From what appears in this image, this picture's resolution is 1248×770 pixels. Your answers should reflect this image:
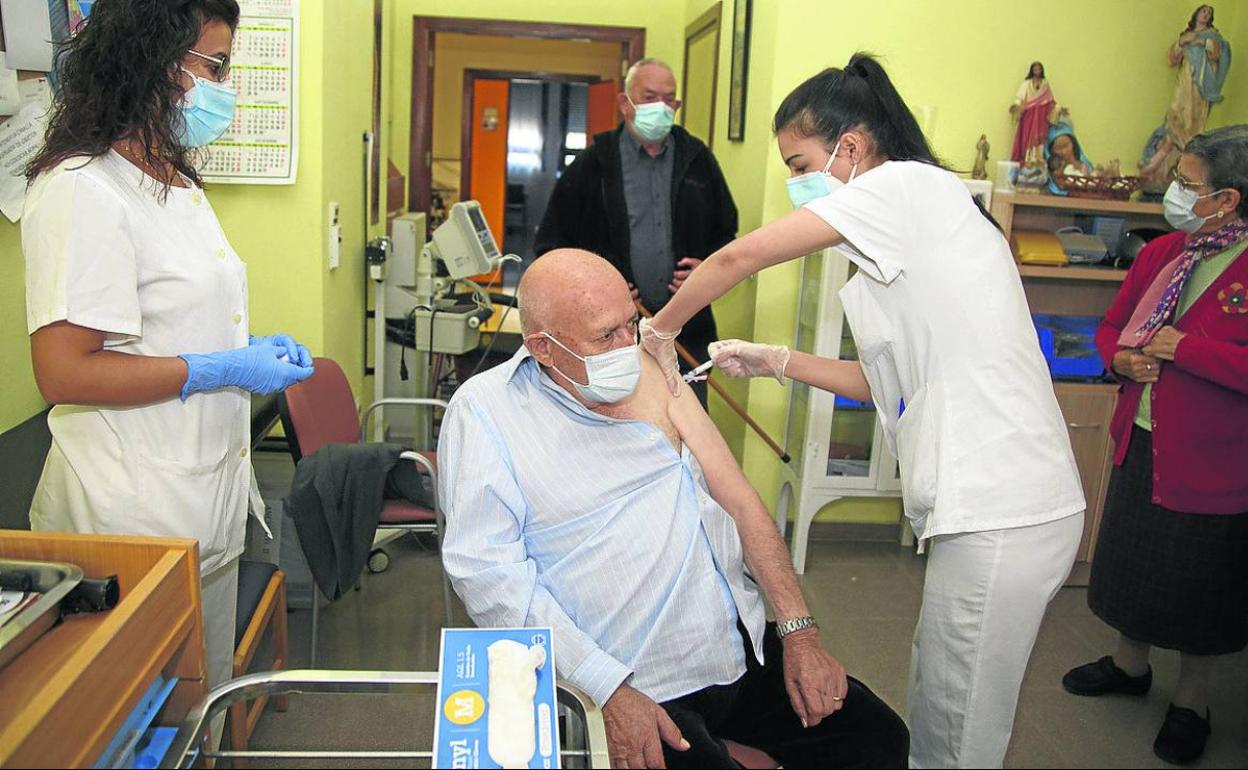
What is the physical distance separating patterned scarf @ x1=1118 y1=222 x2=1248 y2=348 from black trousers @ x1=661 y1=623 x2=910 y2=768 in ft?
4.36

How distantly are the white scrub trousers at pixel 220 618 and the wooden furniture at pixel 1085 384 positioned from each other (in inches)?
97.7

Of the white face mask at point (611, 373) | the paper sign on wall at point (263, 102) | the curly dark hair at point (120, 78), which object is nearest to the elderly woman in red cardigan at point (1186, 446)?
the white face mask at point (611, 373)

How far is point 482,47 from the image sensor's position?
7.73m

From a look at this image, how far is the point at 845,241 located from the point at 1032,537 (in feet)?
1.69

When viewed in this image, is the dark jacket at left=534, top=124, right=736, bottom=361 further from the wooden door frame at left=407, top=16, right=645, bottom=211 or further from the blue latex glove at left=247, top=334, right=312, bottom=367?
the wooden door frame at left=407, top=16, right=645, bottom=211

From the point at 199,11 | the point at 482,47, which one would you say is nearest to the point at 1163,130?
the point at 199,11

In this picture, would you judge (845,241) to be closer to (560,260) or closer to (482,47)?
(560,260)

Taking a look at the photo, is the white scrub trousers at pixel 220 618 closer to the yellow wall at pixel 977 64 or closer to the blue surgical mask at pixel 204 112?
the blue surgical mask at pixel 204 112

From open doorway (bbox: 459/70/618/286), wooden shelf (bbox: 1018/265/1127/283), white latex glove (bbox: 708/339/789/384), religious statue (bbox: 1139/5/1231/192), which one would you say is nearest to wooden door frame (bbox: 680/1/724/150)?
wooden shelf (bbox: 1018/265/1127/283)

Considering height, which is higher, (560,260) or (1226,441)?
(560,260)

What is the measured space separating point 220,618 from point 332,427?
Result: 93cm

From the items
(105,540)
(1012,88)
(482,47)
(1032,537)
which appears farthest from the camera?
(482,47)

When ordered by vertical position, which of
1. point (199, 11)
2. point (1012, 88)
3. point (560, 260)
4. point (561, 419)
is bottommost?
point (561, 419)

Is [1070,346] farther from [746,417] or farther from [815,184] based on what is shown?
[815,184]
